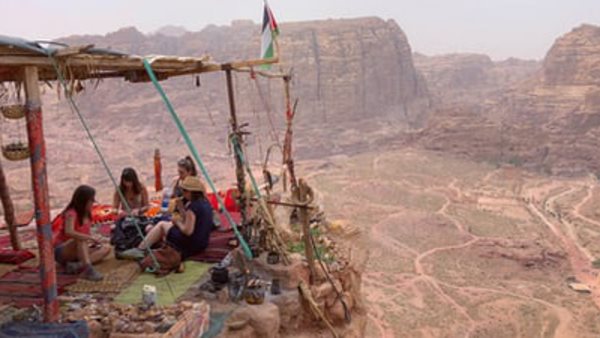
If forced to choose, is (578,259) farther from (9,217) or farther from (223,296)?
(9,217)

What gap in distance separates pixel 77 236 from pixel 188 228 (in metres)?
1.44

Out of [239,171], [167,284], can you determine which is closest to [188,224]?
[167,284]

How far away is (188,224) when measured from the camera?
7.21m

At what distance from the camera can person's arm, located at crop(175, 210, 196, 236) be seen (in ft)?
23.5

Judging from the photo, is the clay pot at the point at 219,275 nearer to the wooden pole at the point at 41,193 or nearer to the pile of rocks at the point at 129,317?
the pile of rocks at the point at 129,317

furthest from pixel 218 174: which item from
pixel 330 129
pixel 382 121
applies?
pixel 382 121

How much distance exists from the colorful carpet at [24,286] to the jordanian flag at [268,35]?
481 centimetres

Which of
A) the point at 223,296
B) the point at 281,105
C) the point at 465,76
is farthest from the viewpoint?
the point at 465,76

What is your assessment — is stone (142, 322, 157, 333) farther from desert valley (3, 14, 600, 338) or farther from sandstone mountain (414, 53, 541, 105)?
sandstone mountain (414, 53, 541, 105)

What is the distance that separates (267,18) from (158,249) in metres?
4.76

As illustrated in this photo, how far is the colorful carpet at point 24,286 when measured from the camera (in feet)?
20.8

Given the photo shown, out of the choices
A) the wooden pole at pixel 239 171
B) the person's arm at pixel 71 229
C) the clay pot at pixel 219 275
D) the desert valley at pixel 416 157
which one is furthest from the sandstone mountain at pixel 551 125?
the person's arm at pixel 71 229

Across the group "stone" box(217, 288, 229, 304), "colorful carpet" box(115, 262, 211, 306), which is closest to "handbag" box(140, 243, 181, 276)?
"colorful carpet" box(115, 262, 211, 306)

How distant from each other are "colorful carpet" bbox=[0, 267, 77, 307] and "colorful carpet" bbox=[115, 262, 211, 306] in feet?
2.74
